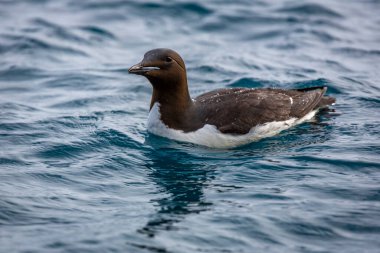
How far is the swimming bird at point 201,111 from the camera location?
9.60 metres

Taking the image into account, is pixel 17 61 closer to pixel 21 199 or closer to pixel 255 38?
pixel 255 38

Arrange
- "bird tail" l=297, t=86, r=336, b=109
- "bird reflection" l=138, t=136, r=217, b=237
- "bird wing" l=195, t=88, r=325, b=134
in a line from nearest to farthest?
"bird reflection" l=138, t=136, r=217, b=237
"bird wing" l=195, t=88, r=325, b=134
"bird tail" l=297, t=86, r=336, b=109

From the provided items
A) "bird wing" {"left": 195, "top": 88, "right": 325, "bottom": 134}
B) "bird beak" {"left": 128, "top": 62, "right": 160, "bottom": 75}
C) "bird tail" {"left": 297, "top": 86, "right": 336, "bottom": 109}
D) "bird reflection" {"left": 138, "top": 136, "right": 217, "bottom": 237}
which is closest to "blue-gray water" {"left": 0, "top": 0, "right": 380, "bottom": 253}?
"bird reflection" {"left": 138, "top": 136, "right": 217, "bottom": 237}

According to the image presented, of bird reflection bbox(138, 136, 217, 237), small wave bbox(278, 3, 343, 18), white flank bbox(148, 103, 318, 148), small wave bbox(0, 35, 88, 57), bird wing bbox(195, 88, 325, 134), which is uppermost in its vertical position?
small wave bbox(278, 3, 343, 18)

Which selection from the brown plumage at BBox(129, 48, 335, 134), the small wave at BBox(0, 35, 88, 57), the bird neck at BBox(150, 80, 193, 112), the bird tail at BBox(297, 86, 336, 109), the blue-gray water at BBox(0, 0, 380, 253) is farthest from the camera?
the small wave at BBox(0, 35, 88, 57)

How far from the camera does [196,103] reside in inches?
394

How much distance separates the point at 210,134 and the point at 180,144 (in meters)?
0.48

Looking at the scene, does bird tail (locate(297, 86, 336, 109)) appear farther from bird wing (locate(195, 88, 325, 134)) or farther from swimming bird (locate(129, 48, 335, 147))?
swimming bird (locate(129, 48, 335, 147))

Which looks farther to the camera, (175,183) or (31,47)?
(31,47)

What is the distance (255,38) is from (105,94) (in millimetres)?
4813

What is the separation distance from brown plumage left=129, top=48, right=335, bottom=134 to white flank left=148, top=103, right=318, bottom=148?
62 mm

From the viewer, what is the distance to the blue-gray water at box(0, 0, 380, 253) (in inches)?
281

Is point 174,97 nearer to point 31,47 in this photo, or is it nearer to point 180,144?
point 180,144

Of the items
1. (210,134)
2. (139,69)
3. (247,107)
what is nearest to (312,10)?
(247,107)
